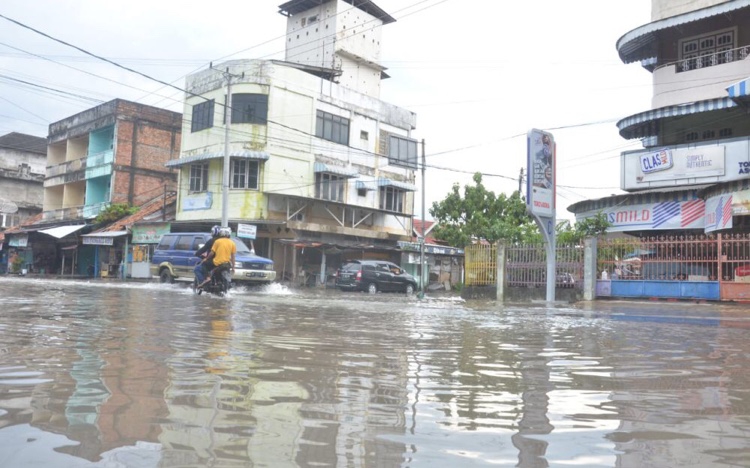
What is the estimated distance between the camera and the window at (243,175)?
102 feet

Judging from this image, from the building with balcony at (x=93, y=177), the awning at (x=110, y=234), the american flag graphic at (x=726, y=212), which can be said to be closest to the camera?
the american flag graphic at (x=726, y=212)

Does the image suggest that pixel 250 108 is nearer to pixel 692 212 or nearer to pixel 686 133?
pixel 686 133

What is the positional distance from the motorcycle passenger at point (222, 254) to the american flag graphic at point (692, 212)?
15.9m

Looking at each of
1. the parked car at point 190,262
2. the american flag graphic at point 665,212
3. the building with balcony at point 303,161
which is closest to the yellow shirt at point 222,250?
the parked car at point 190,262

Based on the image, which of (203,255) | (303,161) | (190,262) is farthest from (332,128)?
(203,255)

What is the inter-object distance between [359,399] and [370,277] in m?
24.1

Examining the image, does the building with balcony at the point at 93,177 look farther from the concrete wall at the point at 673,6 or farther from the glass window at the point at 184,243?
the concrete wall at the point at 673,6

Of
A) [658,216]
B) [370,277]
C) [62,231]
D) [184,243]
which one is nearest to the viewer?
[184,243]

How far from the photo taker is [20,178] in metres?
49.5

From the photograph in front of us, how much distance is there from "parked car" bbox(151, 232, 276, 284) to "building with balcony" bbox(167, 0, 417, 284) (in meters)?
7.40

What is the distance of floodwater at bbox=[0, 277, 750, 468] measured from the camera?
238cm

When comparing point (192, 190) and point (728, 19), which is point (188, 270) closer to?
point (192, 190)

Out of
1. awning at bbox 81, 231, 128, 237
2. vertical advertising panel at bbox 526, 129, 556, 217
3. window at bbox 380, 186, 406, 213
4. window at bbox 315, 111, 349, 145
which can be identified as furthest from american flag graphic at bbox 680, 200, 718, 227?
awning at bbox 81, 231, 128, 237

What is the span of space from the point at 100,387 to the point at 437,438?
197cm
